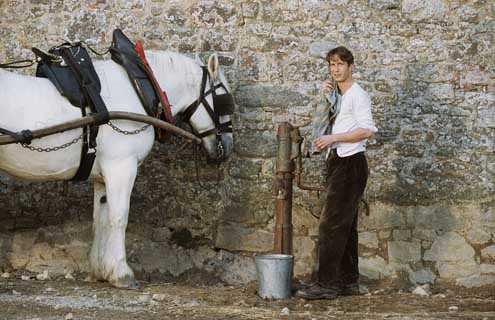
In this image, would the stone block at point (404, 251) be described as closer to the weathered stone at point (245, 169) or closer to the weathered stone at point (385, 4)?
the weathered stone at point (245, 169)

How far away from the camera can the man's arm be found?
20.9ft

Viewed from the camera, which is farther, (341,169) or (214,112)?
(214,112)

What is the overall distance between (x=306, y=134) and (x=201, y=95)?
99 centimetres

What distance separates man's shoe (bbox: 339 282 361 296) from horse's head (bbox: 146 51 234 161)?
145cm

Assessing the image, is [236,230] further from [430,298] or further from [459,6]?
[459,6]

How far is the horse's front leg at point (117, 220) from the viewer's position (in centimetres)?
659

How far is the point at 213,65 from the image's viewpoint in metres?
7.12

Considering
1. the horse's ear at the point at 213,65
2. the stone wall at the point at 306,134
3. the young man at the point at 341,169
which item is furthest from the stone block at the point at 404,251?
the horse's ear at the point at 213,65

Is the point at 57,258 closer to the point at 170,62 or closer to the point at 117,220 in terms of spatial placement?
the point at 117,220

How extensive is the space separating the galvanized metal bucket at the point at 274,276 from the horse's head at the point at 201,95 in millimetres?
1122

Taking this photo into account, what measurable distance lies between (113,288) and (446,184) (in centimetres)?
287

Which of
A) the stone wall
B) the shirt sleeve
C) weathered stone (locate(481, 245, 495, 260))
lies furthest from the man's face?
weathered stone (locate(481, 245, 495, 260))

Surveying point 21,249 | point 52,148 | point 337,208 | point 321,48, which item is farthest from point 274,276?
point 21,249

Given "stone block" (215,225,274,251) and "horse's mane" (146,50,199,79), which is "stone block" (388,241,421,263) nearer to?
"stone block" (215,225,274,251)
